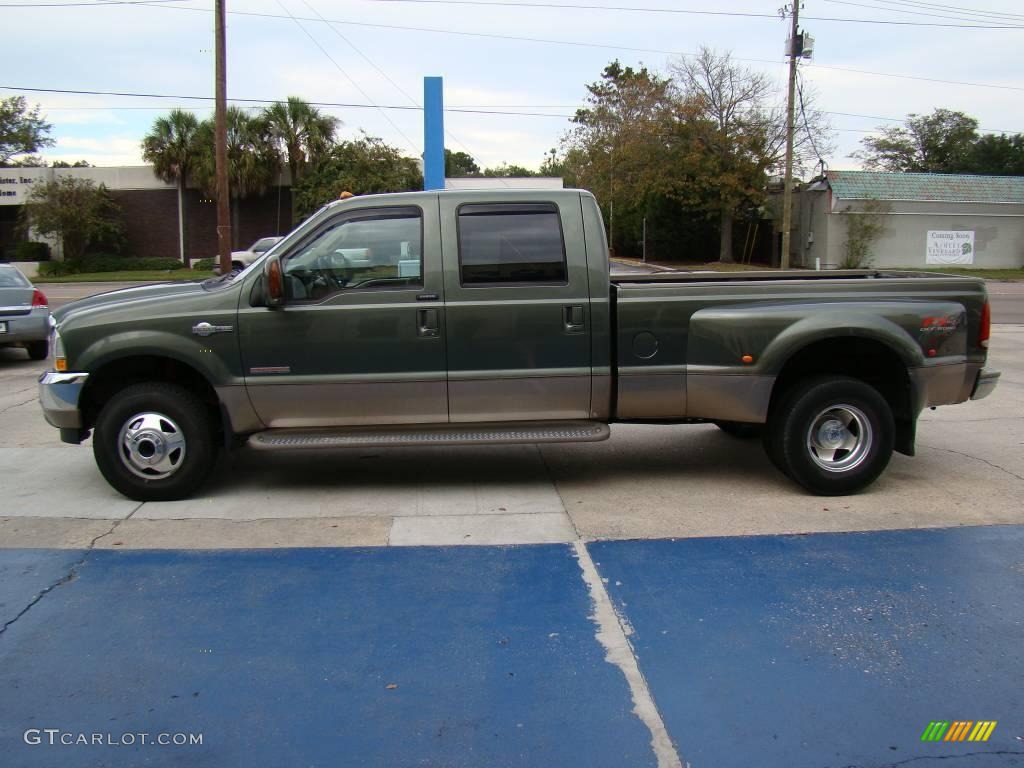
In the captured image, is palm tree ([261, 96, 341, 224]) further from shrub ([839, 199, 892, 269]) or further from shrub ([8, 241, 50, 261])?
shrub ([839, 199, 892, 269])

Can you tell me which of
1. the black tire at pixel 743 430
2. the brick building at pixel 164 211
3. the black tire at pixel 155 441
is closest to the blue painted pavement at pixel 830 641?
the black tire at pixel 743 430

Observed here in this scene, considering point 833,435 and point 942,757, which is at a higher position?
point 833,435

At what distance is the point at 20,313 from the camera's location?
12.2 meters

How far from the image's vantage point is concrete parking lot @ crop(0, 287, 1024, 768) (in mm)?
3285

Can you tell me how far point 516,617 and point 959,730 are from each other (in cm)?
192

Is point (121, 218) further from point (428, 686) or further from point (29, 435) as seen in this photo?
point (428, 686)

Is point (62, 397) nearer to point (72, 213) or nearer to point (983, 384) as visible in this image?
point (983, 384)

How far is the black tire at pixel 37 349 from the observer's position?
41.9 ft

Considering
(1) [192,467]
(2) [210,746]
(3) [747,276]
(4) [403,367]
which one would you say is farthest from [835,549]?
(1) [192,467]

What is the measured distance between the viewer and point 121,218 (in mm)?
41969

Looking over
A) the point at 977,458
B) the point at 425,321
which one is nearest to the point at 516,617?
the point at 425,321

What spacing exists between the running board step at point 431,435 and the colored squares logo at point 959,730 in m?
2.90

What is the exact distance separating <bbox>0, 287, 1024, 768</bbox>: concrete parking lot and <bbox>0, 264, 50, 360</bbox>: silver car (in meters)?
6.30

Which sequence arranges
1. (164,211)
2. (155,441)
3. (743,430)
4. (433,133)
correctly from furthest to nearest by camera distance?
(164,211), (433,133), (743,430), (155,441)
